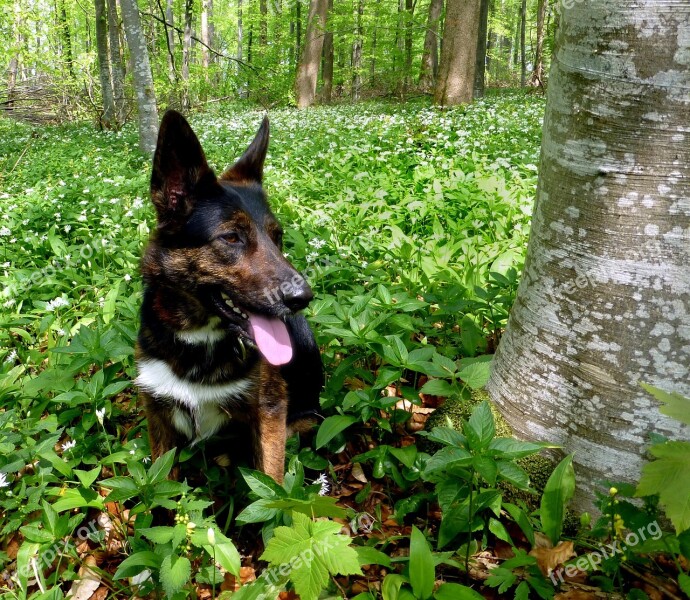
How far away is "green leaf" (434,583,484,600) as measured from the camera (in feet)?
6.21

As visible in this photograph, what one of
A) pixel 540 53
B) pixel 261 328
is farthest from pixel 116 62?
pixel 261 328

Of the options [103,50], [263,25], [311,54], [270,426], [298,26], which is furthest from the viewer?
[263,25]

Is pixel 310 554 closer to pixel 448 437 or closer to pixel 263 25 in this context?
pixel 448 437

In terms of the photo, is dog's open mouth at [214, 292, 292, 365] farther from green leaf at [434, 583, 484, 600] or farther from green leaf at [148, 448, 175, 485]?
green leaf at [434, 583, 484, 600]

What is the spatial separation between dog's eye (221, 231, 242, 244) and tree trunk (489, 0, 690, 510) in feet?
4.89

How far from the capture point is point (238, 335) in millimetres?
2703

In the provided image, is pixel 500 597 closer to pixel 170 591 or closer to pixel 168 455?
pixel 170 591

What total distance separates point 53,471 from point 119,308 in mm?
1528

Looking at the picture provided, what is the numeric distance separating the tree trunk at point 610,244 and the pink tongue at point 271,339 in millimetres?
1188

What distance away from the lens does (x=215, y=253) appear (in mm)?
2709

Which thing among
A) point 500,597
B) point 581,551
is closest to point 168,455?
→ point 500,597

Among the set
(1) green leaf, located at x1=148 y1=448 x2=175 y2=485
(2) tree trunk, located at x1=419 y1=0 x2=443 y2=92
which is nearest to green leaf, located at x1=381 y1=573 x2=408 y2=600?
(1) green leaf, located at x1=148 y1=448 x2=175 y2=485

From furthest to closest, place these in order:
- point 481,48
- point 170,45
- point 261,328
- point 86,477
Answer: point 481,48, point 170,45, point 261,328, point 86,477

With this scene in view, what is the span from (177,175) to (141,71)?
8.30 metres
